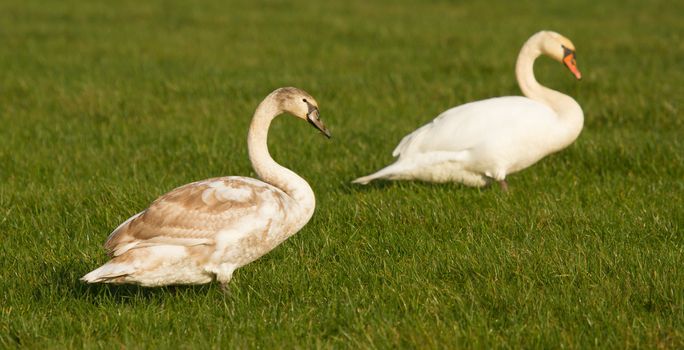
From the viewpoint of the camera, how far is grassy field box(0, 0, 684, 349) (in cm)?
477

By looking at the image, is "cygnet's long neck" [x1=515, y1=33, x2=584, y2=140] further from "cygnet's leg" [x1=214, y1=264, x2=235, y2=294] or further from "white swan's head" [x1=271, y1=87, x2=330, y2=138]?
"cygnet's leg" [x1=214, y1=264, x2=235, y2=294]

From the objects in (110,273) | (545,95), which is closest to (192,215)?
(110,273)

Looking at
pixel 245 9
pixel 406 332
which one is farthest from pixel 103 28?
pixel 406 332

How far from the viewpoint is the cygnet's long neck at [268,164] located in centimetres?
546

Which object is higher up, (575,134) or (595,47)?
(575,134)

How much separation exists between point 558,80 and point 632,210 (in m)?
7.04

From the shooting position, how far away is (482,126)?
7.78m

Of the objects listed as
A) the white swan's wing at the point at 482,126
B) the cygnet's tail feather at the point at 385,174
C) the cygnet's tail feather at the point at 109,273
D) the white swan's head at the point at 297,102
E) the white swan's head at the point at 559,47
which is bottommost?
the cygnet's tail feather at the point at 385,174

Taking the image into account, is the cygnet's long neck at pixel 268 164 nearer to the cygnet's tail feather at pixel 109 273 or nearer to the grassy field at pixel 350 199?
the grassy field at pixel 350 199

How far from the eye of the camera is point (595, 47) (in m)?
16.8

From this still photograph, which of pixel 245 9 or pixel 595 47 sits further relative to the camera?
pixel 245 9

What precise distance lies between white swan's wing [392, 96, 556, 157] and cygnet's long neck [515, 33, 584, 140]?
0.16 metres

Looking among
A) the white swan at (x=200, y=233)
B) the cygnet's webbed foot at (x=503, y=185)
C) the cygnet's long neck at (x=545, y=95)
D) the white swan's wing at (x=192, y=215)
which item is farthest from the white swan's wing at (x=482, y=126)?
the white swan's wing at (x=192, y=215)

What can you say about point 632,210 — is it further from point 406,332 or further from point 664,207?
point 406,332
